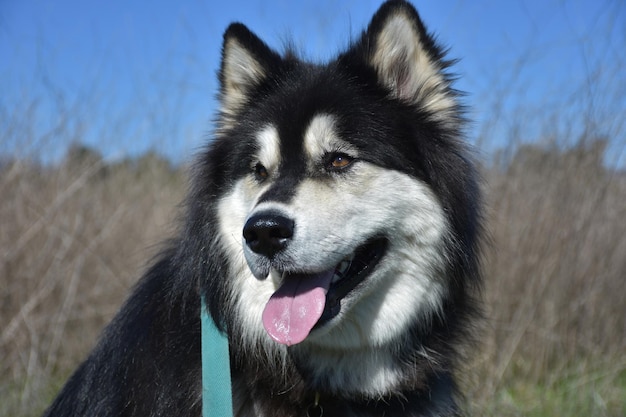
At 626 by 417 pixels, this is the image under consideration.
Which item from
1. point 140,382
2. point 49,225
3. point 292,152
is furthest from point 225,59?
point 49,225

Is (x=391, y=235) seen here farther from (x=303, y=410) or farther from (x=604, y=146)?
(x=604, y=146)

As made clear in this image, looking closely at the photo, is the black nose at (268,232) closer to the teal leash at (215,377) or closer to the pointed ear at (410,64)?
the teal leash at (215,377)

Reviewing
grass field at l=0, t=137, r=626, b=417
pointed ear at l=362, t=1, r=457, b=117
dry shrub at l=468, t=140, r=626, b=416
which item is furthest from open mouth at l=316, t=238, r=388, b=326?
dry shrub at l=468, t=140, r=626, b=416

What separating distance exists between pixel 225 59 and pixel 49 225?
2.46 metres

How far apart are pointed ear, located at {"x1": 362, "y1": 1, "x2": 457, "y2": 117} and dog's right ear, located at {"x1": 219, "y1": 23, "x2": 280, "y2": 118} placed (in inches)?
18.9

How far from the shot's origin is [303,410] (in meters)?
2.36

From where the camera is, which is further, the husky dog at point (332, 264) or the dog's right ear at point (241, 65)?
the dog's right ear at point (241, 65)

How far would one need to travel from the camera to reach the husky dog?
90.0 inches

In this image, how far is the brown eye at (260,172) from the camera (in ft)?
8.39

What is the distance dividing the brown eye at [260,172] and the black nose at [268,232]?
46 centimetres

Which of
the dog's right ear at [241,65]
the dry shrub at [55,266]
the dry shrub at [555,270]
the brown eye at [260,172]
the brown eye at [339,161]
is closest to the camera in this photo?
the brown eye at [339,161]

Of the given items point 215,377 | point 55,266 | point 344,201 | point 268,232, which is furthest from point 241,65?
point 55,266

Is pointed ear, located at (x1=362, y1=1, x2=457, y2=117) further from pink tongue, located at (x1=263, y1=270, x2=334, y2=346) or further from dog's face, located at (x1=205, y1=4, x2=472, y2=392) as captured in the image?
pink tongue, located at (x1=263, y1=270, x2=334, y2=346)

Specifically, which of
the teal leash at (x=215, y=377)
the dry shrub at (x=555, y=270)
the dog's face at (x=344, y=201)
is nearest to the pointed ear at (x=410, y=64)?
the dog's face at (x=344, y=201)
